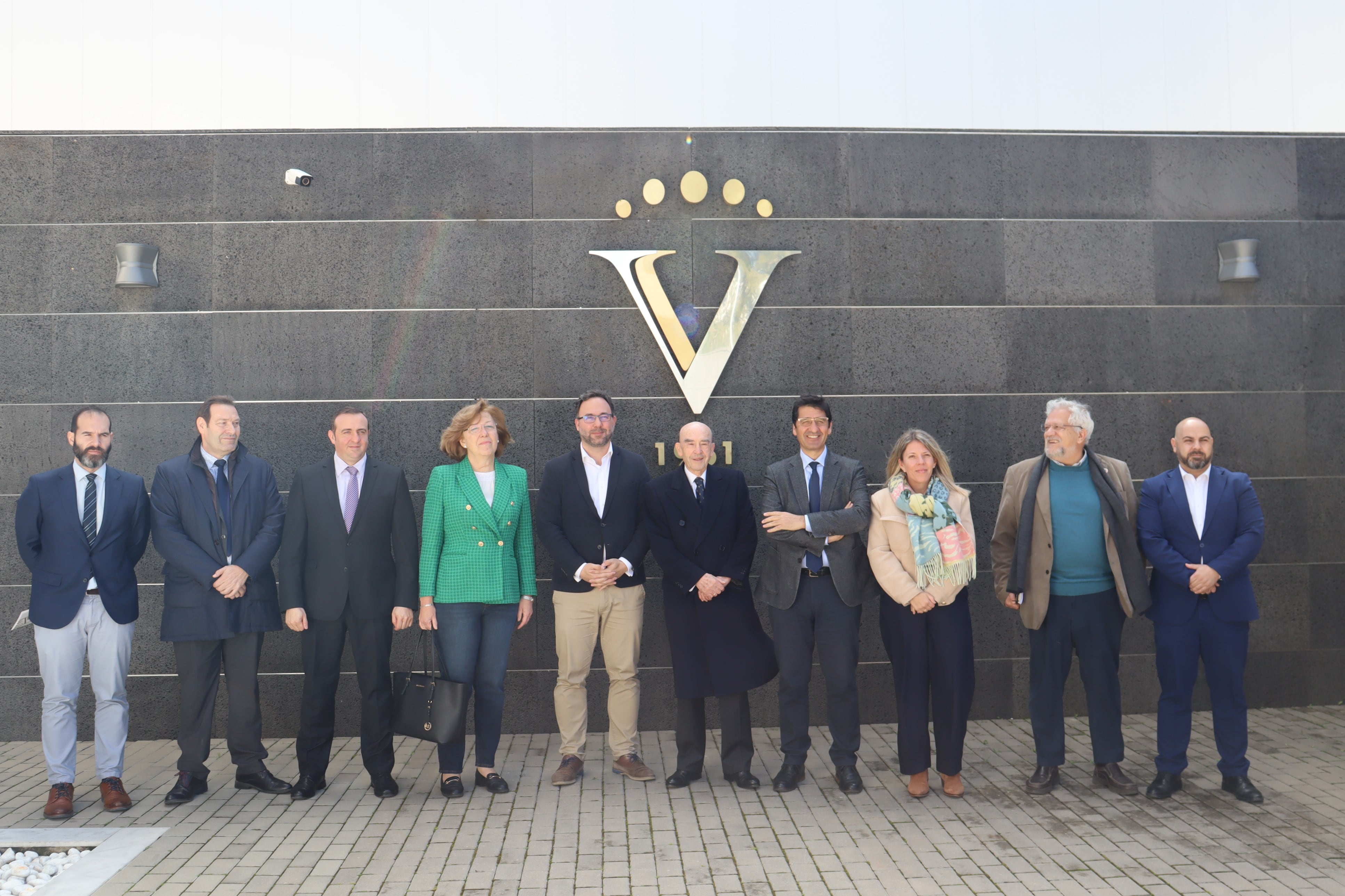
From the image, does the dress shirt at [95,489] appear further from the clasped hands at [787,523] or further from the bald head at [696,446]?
the clasped hands at [787,523]

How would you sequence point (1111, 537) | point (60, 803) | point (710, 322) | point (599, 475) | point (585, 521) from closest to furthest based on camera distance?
point (60, 803) → point (1111, 537) → point (585, 521) → point (599, 475) → point (710, 322)

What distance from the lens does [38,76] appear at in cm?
555

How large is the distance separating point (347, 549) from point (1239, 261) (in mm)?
5578

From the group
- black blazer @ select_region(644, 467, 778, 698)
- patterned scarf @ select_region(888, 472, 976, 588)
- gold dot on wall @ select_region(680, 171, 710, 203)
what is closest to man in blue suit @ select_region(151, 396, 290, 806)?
black blazer @ select_region(644, 467, 778, 698)

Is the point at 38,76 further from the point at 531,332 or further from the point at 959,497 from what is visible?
the point at 959,497

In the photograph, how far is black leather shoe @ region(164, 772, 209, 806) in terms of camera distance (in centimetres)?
432

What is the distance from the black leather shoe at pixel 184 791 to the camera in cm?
432

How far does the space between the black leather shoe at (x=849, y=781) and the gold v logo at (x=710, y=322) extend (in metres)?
2.23

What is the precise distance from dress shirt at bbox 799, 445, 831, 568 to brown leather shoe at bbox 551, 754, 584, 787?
4.86 ft

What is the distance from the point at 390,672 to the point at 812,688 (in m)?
2.49

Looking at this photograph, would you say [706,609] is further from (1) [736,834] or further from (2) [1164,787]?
(2) [1164,787]

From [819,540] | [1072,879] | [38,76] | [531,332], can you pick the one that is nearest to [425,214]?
[531,332]

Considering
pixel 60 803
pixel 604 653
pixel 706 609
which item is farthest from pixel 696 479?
pixel 60 803

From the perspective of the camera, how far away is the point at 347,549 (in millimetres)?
4457
